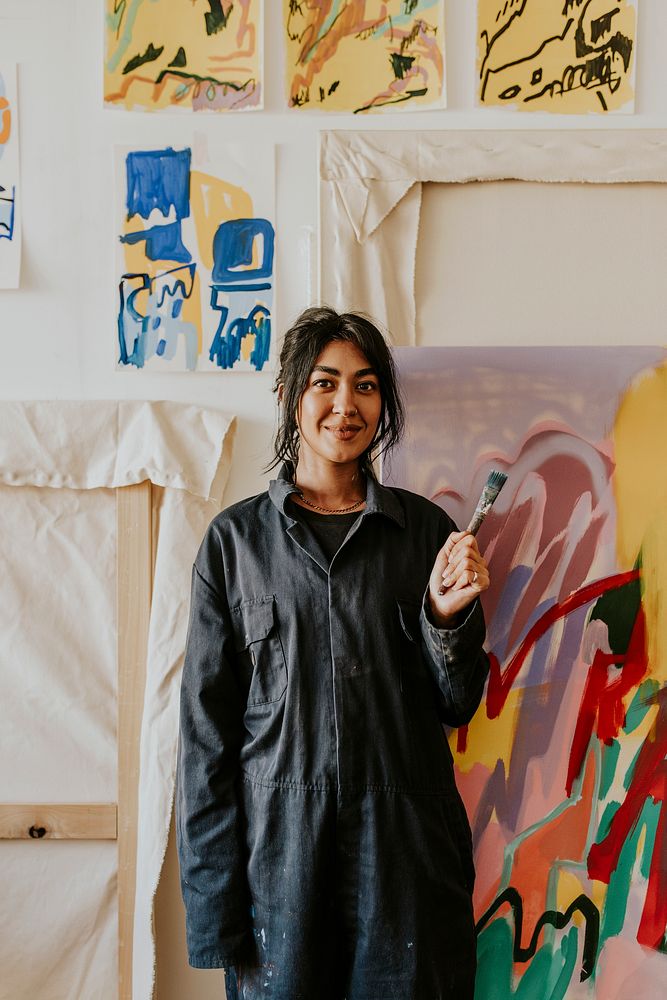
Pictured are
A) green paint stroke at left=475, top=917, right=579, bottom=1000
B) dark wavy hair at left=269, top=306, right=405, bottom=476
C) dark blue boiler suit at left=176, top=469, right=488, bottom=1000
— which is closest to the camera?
dark blue boiler suit at left=176, top=469, right=488, bottom=1000

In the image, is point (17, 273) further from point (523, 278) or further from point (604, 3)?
point (604, 3)

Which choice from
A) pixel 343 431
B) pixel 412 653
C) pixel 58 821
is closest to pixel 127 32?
pixel 343 431

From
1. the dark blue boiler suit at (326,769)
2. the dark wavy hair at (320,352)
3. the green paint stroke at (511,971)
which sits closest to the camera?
the dark blue boiler suit at (326,769)

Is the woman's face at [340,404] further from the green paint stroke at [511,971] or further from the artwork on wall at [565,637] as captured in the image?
the green paint stroke at [511,971]

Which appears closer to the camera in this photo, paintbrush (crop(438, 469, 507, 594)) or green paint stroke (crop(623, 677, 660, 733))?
paintbrush (crop(438, 469, 507, 594))

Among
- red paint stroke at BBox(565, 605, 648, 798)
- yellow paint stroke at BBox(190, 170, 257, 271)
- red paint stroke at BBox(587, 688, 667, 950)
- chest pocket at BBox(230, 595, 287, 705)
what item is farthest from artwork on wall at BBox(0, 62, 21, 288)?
red paint stroke at BBox(587, 688, 667, 950)

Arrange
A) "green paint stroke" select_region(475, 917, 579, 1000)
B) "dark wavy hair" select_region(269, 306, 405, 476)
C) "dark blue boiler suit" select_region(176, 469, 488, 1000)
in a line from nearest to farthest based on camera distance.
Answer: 1. "dark blue boiler suit" select_region(176, 469, 488, 1000)
2. "dark wavy hair" select_region(269, 306, 405, 476)
3. "green paint stroke" select_region(475, 917, 579, 1000)

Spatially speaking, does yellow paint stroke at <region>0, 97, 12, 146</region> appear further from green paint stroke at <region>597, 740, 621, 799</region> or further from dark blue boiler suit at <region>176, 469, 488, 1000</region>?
green paint stroke at <region>597, 740, 621, 799</region>

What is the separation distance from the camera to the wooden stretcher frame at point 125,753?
1.48 m

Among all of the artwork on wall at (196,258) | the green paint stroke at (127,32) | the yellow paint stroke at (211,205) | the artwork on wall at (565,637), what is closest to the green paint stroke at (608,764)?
the artwork on wall at (565,637)

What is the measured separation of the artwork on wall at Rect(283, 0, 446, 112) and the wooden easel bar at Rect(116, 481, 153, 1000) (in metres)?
0.76

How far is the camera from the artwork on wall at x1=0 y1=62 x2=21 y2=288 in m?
1.51

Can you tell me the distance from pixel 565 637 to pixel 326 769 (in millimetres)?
534

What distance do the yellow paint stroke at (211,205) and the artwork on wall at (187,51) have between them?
0.13 metres
